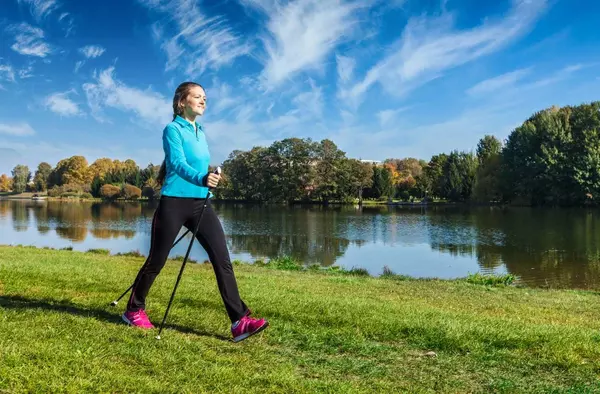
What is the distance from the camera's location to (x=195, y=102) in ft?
15.1

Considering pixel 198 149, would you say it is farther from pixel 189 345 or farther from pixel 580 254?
pixel 580 254

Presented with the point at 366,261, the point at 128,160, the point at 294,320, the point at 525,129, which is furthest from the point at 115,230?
the point at 128,160

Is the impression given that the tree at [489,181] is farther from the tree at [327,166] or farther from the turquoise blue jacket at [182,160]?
the turquoise blue jacket at [182,160]

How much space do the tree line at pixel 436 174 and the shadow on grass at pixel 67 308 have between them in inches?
1512

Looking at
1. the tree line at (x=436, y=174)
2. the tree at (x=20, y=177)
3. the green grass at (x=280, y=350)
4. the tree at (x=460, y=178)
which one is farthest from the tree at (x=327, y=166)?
the tree at (x=20, y=177)

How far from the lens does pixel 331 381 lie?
3.40 m

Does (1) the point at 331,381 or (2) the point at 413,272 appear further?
(2) the point at 413,272

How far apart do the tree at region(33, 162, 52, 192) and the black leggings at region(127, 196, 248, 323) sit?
15404cm

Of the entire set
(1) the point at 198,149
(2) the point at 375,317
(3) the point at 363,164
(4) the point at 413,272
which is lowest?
(4) the point at 413,272

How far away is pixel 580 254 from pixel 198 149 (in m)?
23.7

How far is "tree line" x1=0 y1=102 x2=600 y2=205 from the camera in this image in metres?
62.6

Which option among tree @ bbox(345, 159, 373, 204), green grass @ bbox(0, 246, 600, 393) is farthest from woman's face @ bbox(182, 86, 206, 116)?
tree @ bbox(345, 159, 373, 204)

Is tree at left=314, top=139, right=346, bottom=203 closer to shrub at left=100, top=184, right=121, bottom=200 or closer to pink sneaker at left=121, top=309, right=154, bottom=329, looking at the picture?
shrub at left=100, top=184, right=121, bottom=200

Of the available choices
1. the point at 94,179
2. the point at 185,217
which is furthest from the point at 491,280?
the point at 94,179
